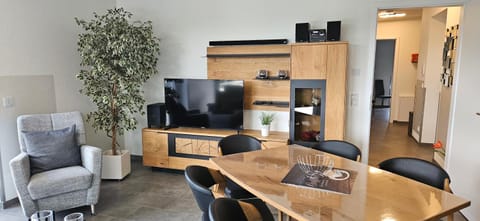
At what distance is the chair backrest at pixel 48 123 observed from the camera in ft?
11.1

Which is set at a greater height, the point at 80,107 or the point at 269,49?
the point at 269,49

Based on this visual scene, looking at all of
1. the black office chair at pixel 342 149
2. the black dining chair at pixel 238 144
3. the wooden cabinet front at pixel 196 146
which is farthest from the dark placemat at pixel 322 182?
the wooden cabinet front at pixel 196 146

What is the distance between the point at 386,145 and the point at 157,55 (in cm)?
440

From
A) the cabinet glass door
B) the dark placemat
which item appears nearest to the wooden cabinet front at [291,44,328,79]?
the cabinet glass door

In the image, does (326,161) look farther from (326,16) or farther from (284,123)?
(326,16)

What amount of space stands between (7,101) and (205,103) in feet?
7.30

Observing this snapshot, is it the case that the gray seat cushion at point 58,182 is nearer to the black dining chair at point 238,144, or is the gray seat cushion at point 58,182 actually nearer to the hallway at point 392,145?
the black dining chair at point 238,144

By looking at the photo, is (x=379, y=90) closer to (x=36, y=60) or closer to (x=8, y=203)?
(x=36, y=60)

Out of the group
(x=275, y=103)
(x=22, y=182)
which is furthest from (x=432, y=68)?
(x=22, y=182)

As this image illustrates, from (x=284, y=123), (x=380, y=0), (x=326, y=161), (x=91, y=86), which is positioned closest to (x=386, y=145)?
(x=284, y=123)

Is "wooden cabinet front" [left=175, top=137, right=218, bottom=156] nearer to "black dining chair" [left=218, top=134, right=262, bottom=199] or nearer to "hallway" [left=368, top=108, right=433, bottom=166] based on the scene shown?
"black dining chair" [left=218, top=134, right=262, bottom=199]

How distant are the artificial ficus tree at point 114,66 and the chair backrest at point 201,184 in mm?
2137

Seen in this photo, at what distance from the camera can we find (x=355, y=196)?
1800mm

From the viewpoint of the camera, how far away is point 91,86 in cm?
403
